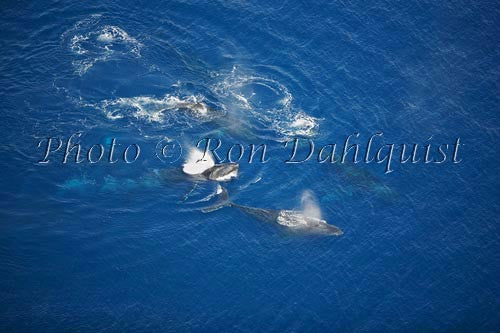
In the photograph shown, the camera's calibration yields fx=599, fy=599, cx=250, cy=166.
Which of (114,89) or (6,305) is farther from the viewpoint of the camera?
(114,89)

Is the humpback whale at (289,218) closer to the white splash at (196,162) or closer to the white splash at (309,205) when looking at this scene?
the white splash at (309,205)

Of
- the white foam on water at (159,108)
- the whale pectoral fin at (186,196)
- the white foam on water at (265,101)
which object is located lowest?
the whale pectoral fin at (186,196)

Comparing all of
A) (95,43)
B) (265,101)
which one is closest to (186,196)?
(265,101)

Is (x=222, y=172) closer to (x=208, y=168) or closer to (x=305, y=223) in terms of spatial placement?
(x=208, y=168)

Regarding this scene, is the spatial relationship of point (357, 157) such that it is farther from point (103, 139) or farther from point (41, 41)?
point (41, 41)

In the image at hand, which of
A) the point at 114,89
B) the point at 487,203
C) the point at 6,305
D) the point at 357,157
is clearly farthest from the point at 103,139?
the point at 487,203

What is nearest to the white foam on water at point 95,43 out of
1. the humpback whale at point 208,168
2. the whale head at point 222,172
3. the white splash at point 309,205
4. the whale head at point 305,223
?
the humpback whale at point 208,168
